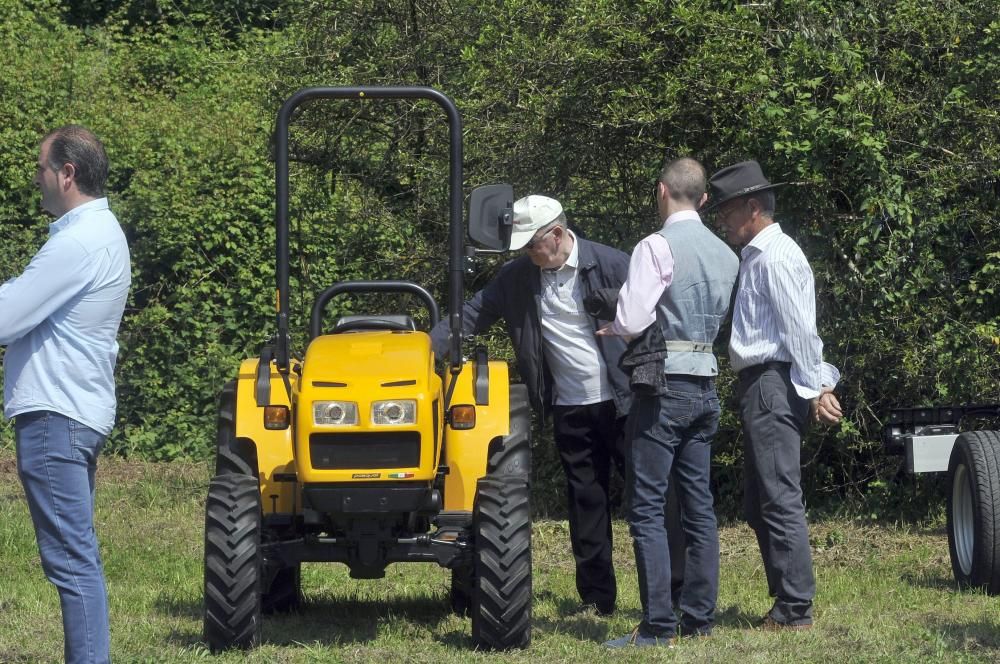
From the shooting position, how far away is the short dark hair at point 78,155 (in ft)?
15.6

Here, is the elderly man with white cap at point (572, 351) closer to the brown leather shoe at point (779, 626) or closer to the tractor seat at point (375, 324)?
the tractor seat at point (375, 324)

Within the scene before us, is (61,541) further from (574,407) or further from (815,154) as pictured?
(815,154)

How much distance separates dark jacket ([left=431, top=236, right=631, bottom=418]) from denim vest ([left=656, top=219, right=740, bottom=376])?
0.64 meters

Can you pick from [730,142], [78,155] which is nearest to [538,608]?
[78,155]

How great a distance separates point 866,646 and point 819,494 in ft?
12.2

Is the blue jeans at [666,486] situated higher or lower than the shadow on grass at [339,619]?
higher

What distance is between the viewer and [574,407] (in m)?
6.45

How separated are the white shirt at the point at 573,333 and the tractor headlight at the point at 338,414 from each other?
1.19 meters

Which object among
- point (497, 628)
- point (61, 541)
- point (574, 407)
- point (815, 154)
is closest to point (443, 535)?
point (497, 628)

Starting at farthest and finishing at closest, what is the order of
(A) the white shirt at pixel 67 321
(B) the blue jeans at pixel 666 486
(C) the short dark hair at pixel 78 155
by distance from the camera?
(B) the blue jeans at pixel 666 486 < (C) the short dark hair at pixel 78 155 < (A) the white shirt at pixel 67 321

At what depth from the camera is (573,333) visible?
6.39 meters

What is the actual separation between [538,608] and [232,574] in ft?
5.69

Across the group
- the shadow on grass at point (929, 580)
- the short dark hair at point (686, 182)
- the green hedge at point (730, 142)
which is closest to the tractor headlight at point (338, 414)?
the short dark hair at point (686, 182)

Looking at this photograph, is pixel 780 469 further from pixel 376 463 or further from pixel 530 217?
pixel 376 463
